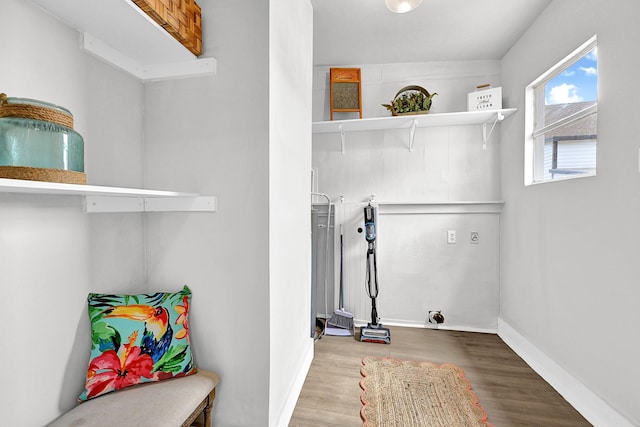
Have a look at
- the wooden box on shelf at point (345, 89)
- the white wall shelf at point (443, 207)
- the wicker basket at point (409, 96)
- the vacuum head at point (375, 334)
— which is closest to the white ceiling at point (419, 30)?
the wooden box on shelf at point (345, 89)

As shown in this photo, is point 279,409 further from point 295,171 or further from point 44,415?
point 295,171

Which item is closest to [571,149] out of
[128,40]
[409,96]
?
[409,96]

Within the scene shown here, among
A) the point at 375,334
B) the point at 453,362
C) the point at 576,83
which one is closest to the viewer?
the point at 576,83

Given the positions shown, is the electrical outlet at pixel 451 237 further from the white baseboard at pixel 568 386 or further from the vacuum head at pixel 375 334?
the vacuum head at pixel 375 334

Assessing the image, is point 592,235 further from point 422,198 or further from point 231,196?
point 231,196

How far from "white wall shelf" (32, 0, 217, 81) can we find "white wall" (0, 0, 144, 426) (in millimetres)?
53

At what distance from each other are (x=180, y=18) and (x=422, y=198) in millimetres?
2420

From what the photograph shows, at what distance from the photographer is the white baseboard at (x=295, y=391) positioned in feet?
5.03

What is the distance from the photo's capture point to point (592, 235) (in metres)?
1.68

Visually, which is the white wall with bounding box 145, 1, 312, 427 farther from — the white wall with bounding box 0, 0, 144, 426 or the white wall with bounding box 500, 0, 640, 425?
the white wall with bounding box 500, 0, 640, 425

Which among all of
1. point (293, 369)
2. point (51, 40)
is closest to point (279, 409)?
point (293, 369)

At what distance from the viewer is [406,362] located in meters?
2.25

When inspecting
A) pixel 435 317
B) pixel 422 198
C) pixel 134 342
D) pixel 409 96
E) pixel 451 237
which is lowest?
pixel 435 317

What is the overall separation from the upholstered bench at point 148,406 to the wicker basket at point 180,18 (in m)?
1.39
